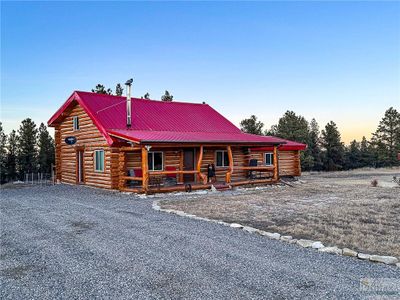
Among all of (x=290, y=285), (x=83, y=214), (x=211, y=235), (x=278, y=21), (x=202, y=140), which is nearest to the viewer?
(x=290, y=285)

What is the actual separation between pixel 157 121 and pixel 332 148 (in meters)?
31.3

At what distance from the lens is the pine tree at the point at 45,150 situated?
115 ft

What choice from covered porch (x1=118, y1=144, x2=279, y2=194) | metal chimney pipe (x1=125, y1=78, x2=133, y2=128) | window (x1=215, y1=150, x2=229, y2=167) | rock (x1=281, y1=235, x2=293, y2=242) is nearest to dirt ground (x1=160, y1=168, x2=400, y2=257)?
rock (x1=281, y1=235, x2=293, y2=242)

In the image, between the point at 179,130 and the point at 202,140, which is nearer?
the point at 202,140

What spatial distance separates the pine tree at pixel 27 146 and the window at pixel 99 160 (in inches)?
824

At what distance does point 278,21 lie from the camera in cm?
1908

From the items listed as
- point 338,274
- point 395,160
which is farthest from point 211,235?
point 395,160

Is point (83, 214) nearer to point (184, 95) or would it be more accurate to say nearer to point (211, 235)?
point (211, 235)

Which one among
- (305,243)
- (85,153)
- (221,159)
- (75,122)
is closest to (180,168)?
(221,159)

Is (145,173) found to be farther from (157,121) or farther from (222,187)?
(157,121)

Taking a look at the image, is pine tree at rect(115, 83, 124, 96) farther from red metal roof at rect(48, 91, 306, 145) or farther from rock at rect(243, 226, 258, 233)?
rock at rect(243, 226, 258, 233)

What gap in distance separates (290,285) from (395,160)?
161 feet

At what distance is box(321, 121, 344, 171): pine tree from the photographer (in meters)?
44.1

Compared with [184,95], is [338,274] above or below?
below
